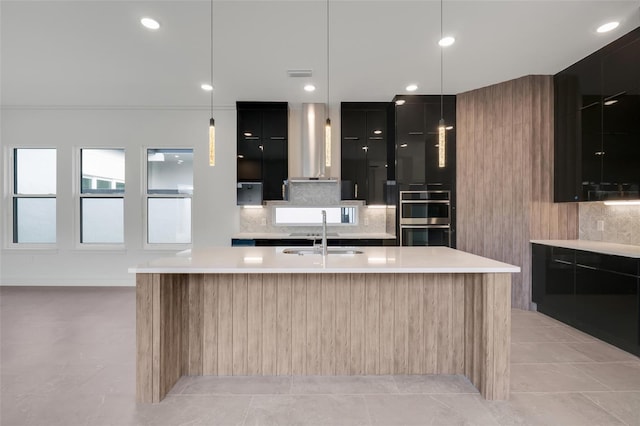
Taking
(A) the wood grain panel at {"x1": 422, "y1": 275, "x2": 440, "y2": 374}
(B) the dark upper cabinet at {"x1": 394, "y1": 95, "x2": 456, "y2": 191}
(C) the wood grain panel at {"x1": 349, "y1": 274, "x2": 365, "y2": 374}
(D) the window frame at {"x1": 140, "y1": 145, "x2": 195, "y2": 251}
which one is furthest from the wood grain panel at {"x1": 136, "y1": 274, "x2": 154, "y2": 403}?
(B) the dark upper cabinet at {"x1": 394, "y1": 95, "x2": 456, "y2": 191}

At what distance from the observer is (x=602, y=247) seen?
3492 millimetres

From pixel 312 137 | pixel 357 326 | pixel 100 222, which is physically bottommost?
pixel 357 326

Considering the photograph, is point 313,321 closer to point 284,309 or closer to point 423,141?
point 284,309

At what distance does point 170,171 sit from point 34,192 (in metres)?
2.34

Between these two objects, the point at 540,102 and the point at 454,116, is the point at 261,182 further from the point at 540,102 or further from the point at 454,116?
the point at 540,102

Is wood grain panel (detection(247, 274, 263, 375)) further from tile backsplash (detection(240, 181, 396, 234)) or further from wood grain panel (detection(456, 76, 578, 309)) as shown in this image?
wood grain panel (detection(456, 76, 578, 309))

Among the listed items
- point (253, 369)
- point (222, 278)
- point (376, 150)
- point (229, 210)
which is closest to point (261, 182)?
point (229, 210)

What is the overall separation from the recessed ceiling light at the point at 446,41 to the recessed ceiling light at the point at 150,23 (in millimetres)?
2707

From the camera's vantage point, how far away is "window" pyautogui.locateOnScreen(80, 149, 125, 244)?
573 cm

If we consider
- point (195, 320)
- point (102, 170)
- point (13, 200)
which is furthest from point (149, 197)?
point (195, 320)

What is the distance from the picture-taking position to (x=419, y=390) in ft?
7.92

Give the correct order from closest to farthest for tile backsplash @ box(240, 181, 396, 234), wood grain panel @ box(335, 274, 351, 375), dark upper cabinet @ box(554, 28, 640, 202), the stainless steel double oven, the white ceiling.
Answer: wood grain panel @ box(335, 274, 351, 375) < the white ceiling < dark upper cabinet @ box(554, 28, 640, 202) < the stainless steel double oven < tile backsplash @ box(240, 181, 396, 234)

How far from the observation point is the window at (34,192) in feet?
19.0

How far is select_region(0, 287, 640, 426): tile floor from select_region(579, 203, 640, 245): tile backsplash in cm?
128
